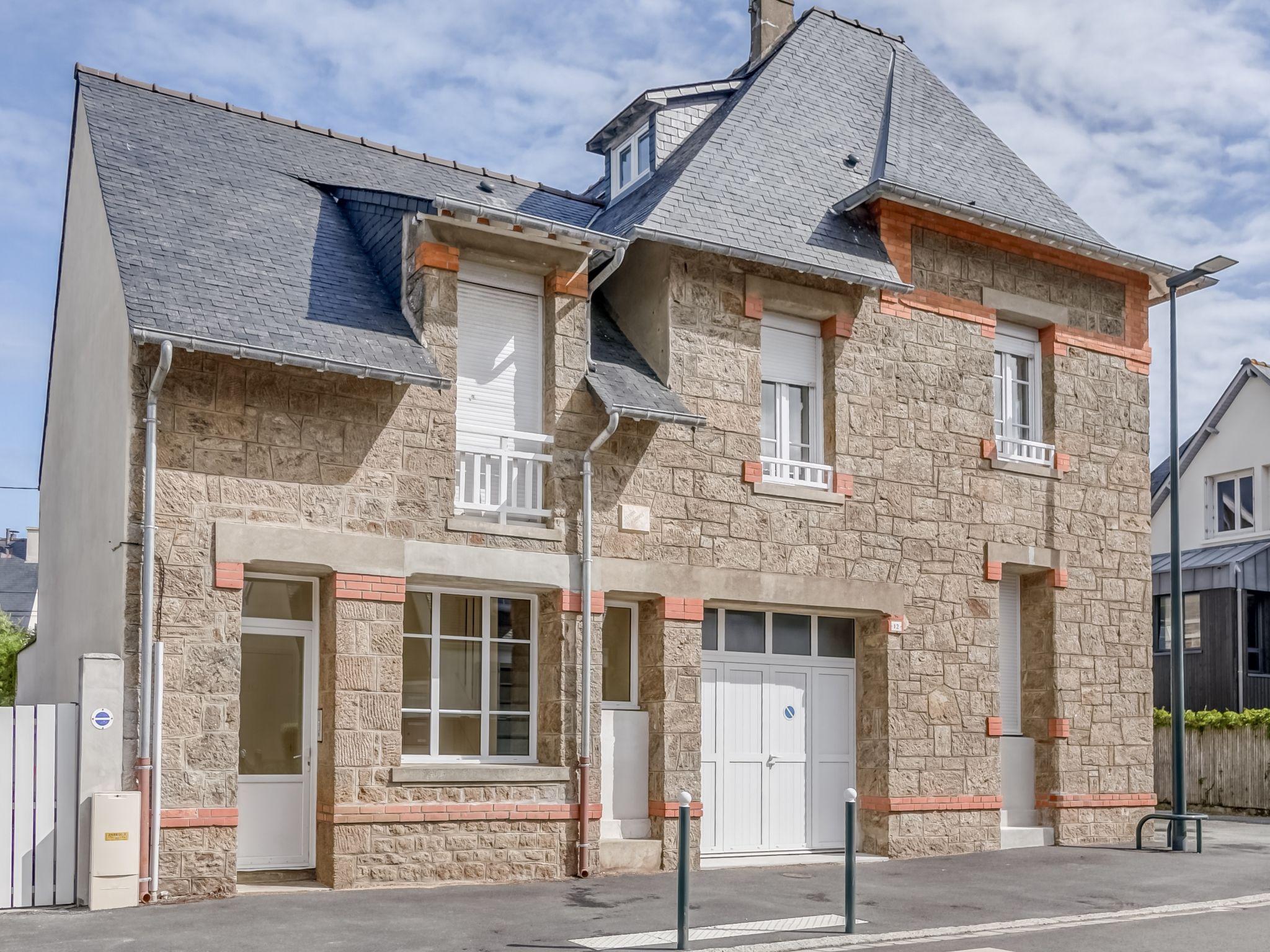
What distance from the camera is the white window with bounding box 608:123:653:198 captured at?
1712cm

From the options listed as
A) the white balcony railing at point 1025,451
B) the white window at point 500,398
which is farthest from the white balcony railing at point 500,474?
the white balcony railing at point 1025,451

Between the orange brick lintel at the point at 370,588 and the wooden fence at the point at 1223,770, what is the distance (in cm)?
1448

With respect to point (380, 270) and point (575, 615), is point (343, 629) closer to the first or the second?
point (575, 615)

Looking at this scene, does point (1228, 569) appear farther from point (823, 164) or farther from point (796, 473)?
point (796, 473)

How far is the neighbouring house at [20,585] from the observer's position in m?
46.9

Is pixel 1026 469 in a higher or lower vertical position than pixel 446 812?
higher

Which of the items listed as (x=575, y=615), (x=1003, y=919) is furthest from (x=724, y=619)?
(x=1003, y=919)

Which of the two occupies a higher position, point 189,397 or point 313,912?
point 189,397

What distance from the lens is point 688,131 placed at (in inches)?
683

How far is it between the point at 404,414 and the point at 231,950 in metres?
4.97

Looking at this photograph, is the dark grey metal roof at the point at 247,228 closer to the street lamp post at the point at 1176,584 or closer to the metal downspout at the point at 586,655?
the metal downspout at the point at 586,655

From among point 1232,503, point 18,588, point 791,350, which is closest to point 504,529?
point 791,350

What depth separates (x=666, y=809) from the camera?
44.2 feet

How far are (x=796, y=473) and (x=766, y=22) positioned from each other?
24.6 feet
